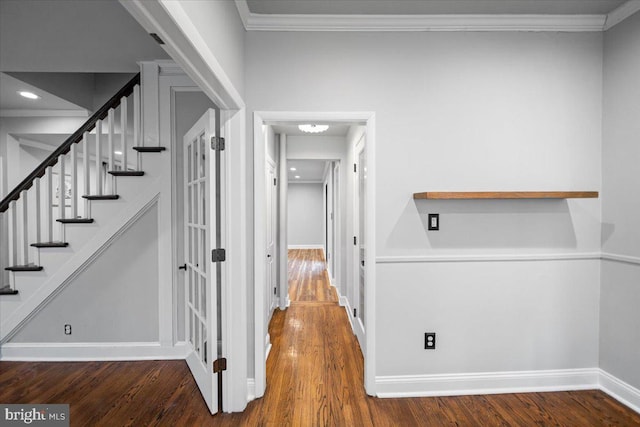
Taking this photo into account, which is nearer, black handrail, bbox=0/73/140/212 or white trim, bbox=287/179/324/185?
black handrail, bbox=0/73/140/212

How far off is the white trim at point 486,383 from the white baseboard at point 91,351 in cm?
186

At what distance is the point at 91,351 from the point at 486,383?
3.30 m

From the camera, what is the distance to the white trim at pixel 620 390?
6.42ft

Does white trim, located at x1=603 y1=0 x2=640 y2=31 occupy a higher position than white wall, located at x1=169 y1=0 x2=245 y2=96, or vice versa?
white trim, located at x1=603 y1=0 x2=640 y2=31

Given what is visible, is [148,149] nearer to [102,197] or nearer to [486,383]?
[102,197]

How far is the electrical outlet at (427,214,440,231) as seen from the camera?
83.5 inches

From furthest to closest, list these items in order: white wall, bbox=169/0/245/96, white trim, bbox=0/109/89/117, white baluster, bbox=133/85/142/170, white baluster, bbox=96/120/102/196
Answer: white trim, bbox=0/109/89/117 → white baluster, bbox=133/85/142/170 → white baluster, bbox=96/120/102/196 → white wall, bbox=169/0/245/96

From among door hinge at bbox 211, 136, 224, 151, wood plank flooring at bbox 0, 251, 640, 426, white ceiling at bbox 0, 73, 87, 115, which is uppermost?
white ceiling at bbox 0, 73, 87, 115

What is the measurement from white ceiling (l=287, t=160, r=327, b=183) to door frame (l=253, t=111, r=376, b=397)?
4.16 metres

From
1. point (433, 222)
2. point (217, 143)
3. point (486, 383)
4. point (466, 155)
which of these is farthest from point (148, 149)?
point (486, 383)

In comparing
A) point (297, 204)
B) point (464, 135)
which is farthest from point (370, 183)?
point (297, 204)

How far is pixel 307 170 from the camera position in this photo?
7.86 m

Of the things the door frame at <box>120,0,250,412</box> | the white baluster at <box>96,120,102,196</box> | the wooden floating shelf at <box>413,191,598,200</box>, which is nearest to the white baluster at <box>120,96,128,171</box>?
the white baluster at <box>96,120,102,196</box>

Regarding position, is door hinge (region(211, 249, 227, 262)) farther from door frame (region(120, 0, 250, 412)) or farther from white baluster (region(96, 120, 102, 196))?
white baluster (region(96, 120, 102, 196))
